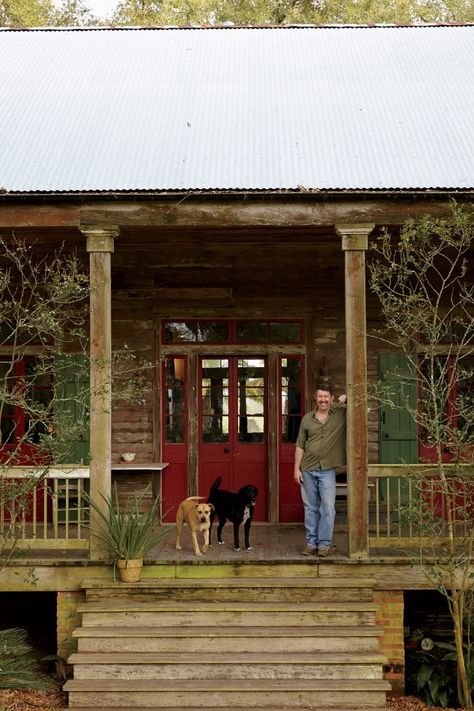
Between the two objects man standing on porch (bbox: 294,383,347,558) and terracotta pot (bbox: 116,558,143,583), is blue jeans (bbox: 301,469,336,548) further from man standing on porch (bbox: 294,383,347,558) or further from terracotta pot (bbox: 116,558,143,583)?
terracotta pot (bbox: 116,558,143,583)

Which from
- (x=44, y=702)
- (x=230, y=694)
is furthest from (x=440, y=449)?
(x=44, y=702)

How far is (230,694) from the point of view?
22.1ft

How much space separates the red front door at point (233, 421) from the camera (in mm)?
10750

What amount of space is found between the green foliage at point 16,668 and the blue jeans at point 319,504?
2.67 m

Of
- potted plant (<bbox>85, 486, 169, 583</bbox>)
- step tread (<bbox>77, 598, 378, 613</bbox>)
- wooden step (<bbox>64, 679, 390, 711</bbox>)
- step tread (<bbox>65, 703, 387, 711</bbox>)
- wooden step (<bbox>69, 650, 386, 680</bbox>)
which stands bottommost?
step tread (<bbox>65, 703, 387, 711</bbox>)

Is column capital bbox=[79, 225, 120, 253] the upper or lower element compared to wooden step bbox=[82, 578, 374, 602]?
upper

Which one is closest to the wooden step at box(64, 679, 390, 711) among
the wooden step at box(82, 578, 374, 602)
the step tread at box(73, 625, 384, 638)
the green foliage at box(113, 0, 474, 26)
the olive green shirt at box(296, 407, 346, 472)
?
the step tread at box(73, 625, 384, 638)

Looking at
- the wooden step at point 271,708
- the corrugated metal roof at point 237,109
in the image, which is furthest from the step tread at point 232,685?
the corrugated metal roof at point 237,109

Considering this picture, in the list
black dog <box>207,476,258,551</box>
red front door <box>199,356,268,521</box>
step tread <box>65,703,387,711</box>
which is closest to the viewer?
step tread <box>65,703,387,711</box>

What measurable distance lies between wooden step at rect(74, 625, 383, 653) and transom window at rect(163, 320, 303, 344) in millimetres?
4279

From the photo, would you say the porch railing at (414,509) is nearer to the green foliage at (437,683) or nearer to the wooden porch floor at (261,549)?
the wooden porch floor at (261,549)

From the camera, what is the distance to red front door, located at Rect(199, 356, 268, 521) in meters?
10.8

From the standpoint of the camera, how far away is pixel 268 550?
839 cm

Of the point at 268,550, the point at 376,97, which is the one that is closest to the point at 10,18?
the point at 376,97
